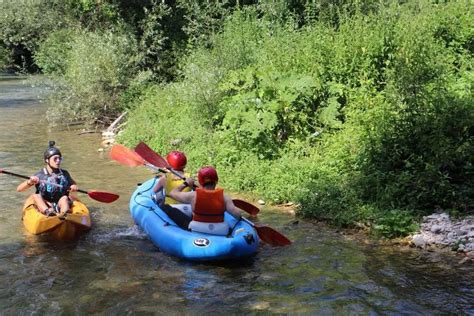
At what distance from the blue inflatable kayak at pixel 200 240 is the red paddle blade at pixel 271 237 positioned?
192 millimetres

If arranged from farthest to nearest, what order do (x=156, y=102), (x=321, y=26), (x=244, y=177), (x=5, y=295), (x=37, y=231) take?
(x=156, y=102) → (x=321, y=26) → (x=244, y=177) → (x=37, y=231) → (x=5, y=295)

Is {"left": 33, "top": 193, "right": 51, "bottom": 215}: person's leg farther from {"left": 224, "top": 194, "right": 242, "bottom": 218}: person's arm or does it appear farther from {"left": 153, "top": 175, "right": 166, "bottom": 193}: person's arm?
{"left": 224, "top": 194, "right": 242, "bottom": 218}: person's arm

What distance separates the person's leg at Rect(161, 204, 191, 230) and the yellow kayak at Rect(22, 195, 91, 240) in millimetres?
1069

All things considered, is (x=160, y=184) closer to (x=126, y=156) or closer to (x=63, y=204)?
(x=126, y=156)

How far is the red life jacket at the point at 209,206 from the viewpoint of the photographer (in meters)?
5.58

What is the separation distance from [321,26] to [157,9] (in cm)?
546

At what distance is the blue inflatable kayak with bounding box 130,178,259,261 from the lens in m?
5.46

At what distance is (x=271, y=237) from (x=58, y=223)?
2484 mm

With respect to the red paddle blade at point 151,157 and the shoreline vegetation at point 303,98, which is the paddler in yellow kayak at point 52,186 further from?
the shoreline vegetation at point 303,98

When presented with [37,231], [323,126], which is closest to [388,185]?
[323,126]

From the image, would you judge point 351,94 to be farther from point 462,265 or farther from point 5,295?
point 5,295

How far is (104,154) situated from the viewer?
11281 mm

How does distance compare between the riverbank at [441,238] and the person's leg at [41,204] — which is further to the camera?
the person's leg at [41,204]

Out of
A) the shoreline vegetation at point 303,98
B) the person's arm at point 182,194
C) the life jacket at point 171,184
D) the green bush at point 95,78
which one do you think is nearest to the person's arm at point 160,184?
the life jacket at point 171,184
